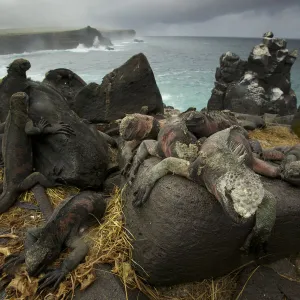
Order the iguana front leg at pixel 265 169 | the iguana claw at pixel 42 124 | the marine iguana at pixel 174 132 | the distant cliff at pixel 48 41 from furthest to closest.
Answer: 1. the distant cliff at pixel 48 41
2. the iguana claw at pixel 42 124
3. the iguana front leg at pixel 265 169
4. the marine iguana at pixel 174 132

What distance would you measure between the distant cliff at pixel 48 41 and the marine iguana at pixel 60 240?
56.8m

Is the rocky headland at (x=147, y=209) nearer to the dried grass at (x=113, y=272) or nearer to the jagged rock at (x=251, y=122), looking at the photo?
the dried grass at (x=113, y=272)

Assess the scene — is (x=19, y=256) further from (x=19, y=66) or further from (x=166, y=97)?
(x=166, y=97)

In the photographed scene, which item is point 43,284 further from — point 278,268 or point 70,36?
point 70,36

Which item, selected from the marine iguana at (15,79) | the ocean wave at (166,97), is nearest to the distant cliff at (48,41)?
the ocean wave at (166,97)

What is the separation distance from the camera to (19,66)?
462 centimetres

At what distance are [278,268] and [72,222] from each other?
2356 millimetres

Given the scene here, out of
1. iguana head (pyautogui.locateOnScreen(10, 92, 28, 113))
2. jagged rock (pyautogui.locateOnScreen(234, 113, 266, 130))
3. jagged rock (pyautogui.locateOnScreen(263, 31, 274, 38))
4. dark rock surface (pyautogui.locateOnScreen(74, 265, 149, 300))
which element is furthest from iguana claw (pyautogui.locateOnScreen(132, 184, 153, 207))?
jagged rock (pyautogui.locateOnScreen(263, 31, 274, 38))

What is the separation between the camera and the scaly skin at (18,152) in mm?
4238

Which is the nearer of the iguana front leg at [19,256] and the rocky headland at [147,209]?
the rocky headland at [147,209]

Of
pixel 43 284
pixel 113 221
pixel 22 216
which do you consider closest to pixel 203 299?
pixel 113 221

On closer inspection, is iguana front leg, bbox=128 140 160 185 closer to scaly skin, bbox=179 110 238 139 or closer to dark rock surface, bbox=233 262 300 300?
scaly skin, bbox=179 110 238 139

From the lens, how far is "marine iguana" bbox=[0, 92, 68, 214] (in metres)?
4.24

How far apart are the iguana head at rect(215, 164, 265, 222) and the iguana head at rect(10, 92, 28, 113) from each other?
126 inches
